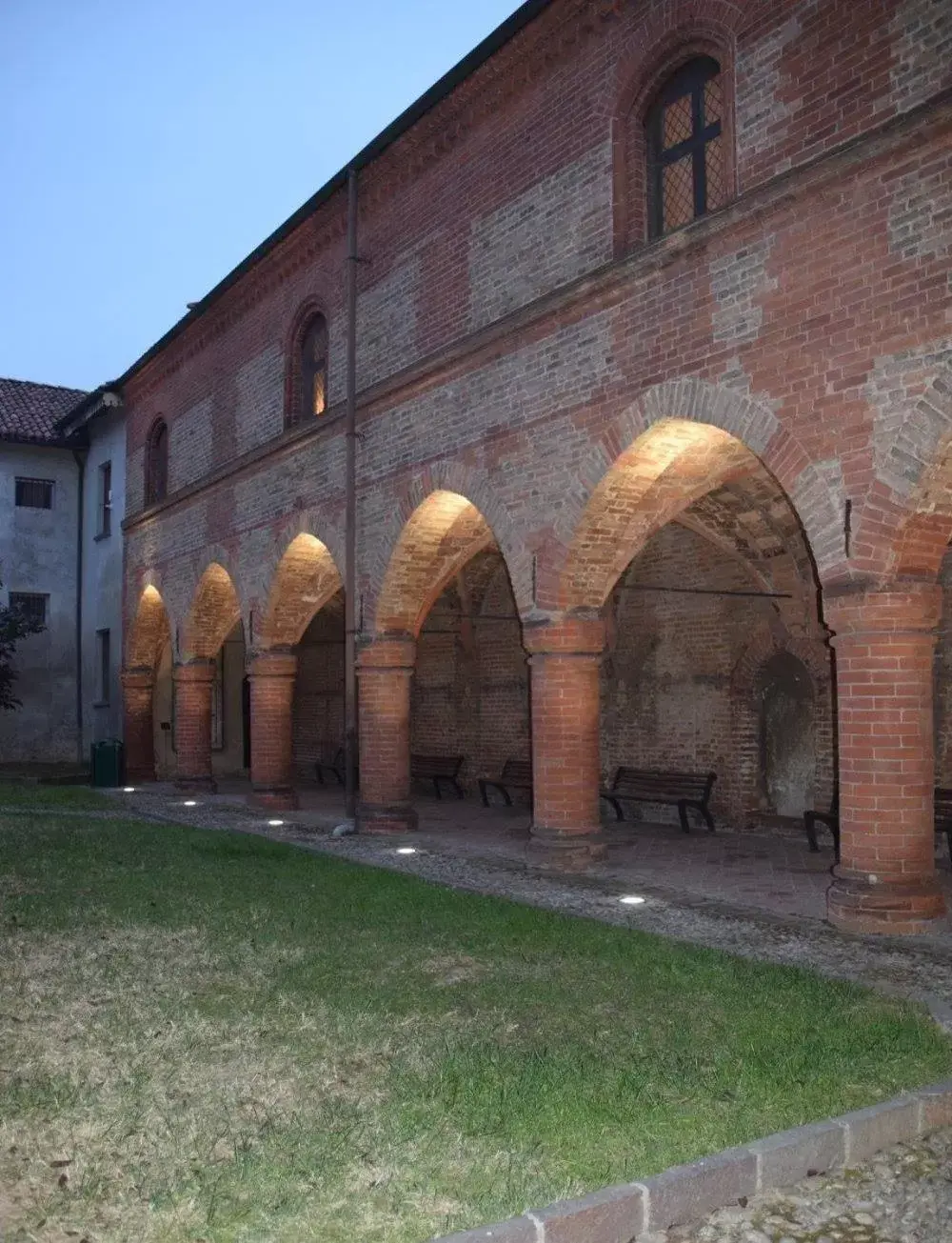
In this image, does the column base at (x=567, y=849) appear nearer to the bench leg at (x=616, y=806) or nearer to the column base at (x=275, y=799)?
the bench leg at (x=616, y=806)

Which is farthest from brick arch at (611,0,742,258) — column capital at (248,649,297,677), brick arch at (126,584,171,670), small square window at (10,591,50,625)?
small square window at (10,591,50,625)

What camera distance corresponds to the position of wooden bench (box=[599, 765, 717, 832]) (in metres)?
13.6

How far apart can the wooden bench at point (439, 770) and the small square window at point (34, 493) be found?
11.4 m

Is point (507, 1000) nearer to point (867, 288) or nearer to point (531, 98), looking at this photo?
point (867, 288)

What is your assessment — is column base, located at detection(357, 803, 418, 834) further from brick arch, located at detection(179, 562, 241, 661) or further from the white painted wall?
the white painted wall

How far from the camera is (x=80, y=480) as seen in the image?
985 inches

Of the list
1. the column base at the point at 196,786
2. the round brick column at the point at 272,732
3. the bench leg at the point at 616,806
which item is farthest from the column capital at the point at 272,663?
the bench leg at the point at 616,806

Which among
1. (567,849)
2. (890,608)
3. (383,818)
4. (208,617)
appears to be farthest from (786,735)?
(208,617)

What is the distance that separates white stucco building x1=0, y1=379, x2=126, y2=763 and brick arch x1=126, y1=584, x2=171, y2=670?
84.4 inches

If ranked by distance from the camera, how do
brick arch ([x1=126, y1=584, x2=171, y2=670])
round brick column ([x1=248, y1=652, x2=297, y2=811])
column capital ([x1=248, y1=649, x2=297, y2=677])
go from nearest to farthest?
column capital ([x1=248, y1=649, x2=297, y2=677]), round brick column ([x1=248, y1=652, x2=297, y2=811]), brick arch ([x1=126, y1=584, x2=171, y2=670])

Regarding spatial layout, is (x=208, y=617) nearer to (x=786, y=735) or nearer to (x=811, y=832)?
(x=786, y=735)

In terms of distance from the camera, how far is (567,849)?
1059 cm

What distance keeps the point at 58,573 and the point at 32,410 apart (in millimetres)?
4031

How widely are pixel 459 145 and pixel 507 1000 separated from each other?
9.39 meters
